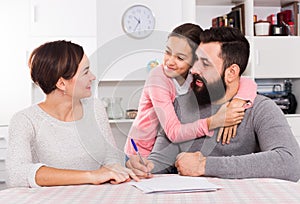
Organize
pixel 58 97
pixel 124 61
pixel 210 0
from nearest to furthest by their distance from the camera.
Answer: pixel 124 61, pixel 58 97, pixel 210 0

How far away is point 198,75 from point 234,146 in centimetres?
31

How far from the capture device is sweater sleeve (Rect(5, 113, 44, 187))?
1.62 meters

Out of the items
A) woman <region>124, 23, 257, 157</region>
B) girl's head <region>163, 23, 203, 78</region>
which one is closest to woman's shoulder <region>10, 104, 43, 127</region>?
woman <region>124, 23, 257, 157</region>

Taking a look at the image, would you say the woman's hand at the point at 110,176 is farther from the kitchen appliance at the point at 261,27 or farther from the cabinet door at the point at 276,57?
the kitchen appliance at the point at 261,27

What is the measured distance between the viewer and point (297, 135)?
3.95 m

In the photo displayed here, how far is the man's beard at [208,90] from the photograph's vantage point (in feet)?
6.18

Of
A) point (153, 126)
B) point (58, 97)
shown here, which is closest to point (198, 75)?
point (153, 126)

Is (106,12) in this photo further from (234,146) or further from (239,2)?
(234,146)

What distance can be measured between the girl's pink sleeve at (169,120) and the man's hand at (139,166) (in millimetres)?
179

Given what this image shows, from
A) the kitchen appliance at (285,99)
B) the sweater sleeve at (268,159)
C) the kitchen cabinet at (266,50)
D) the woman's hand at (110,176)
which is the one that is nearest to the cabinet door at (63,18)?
the kitchen cabinet at (266,50)

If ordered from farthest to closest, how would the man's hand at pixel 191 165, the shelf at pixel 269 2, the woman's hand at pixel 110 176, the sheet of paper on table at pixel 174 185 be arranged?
1. the shelf at pixel 269 2
2. the man's hand at pixel 191 165
3. the woman's hand at pixel 110 176
4. the sheet of paper on table at pixel 174 185

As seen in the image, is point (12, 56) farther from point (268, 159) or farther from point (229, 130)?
point (268, 159)

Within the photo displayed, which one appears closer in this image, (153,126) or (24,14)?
(153,126)

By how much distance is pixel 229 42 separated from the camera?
2.02 m
